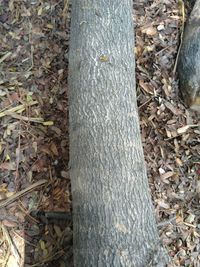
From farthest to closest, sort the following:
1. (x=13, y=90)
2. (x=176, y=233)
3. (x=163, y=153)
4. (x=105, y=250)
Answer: (x=13, y=90) → (x=163, y=153) → (x=176, y=233) → (x=105, y=250)

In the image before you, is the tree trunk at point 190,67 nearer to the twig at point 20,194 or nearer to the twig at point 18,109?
the twig at point 18,109

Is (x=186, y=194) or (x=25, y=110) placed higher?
(x=25, y=110)

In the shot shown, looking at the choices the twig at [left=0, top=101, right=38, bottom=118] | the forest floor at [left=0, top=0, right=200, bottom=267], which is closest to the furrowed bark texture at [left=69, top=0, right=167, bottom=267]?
the forest floor at [left=0, top=0, right=200, bottom=267]

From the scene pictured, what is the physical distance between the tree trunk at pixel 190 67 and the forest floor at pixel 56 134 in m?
0.07

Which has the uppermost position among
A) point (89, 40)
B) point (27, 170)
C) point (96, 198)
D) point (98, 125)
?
point (89, 40)

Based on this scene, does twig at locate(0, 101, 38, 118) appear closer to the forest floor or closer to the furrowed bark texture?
the forest floor

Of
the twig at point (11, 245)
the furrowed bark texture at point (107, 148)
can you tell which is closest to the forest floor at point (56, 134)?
the twig at point (11, 245)

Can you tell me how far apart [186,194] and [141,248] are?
0.80 meters

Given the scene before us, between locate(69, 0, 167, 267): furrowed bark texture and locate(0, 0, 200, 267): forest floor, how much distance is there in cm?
34

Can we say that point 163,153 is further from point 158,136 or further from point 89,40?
point 89,40

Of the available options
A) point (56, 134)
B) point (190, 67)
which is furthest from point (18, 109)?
point (190, 67)

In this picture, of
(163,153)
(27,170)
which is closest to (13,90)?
(27,170)

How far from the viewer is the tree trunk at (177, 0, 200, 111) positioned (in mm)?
3109

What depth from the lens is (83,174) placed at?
240cm
